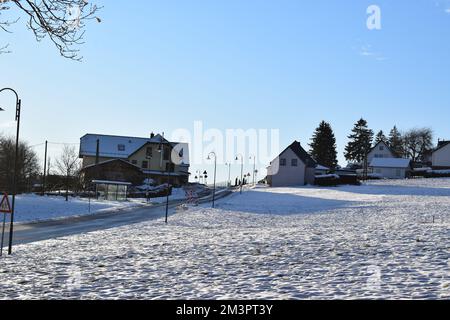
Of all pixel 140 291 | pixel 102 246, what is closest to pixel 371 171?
pixel 102 246

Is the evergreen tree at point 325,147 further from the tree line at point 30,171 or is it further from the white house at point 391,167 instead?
the tree line at point 30,171

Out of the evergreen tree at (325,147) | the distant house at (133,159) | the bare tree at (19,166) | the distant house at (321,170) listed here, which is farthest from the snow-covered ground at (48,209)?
the evergreen tree at (325,147)

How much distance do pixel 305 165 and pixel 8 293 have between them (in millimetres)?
82340

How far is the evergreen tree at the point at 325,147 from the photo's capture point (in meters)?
115

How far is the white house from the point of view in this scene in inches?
4272

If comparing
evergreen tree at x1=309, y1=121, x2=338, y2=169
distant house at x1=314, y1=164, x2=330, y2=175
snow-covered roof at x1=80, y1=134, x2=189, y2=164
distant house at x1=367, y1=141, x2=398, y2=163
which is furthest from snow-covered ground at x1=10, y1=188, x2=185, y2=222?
distant house at x1=367, y1=141, x2=398, y2=163

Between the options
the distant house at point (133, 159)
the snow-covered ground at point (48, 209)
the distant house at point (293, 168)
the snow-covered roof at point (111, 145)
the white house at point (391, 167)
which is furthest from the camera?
the white house at point (391, 167)

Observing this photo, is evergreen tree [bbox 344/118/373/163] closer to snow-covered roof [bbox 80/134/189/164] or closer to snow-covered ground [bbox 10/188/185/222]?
snow-covered roof [bbox 80/134/189/164]

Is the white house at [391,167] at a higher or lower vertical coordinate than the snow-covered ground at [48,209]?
higher

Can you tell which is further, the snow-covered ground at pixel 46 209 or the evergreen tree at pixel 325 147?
the evergreen tree at pixel 325 147

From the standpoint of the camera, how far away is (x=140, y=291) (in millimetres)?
11344

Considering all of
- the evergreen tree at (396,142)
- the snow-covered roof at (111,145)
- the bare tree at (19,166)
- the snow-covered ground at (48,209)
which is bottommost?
the snow-covered ground at (48,209)

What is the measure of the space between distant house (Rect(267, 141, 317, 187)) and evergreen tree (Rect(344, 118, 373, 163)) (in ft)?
119

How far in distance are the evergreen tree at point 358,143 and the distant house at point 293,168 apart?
119ft
